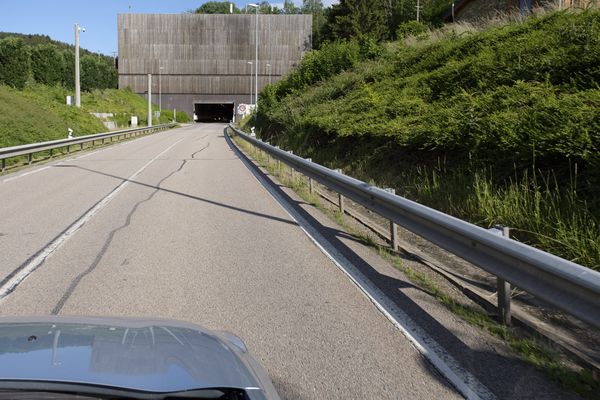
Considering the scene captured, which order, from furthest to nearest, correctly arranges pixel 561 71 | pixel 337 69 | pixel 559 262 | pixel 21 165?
pixel 337 69
pixel 21 165
pixel 561 71
pixel 559 262

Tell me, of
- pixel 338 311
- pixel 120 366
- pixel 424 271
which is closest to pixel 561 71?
pixel 424 271

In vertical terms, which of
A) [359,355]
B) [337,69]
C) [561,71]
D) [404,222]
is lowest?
[359,355]

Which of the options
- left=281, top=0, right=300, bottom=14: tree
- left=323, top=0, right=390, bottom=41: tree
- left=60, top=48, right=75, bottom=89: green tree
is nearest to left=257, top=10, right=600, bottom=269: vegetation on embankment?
left=323, top=0, right=390, bottom=41: tree

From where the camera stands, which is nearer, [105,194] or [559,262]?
[559,262]

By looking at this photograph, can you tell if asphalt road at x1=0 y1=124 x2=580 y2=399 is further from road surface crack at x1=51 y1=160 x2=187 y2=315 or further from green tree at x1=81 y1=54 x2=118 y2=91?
green tree at x1=81 y1=54 x2=118 y2=91

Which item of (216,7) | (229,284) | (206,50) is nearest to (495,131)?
(229,284)

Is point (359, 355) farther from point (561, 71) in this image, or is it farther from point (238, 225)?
point (561, 71)

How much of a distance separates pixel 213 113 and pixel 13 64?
60.8m

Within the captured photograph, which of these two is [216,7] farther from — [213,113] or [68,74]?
[68,74]

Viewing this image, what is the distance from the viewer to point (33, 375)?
2.12m

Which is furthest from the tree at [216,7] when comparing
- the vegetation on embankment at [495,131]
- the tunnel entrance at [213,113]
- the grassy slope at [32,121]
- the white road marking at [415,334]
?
the white road marking at [415,334]

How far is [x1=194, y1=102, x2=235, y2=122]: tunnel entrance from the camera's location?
11128cm

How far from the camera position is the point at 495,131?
9461 mm

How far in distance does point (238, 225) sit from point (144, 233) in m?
1.57
